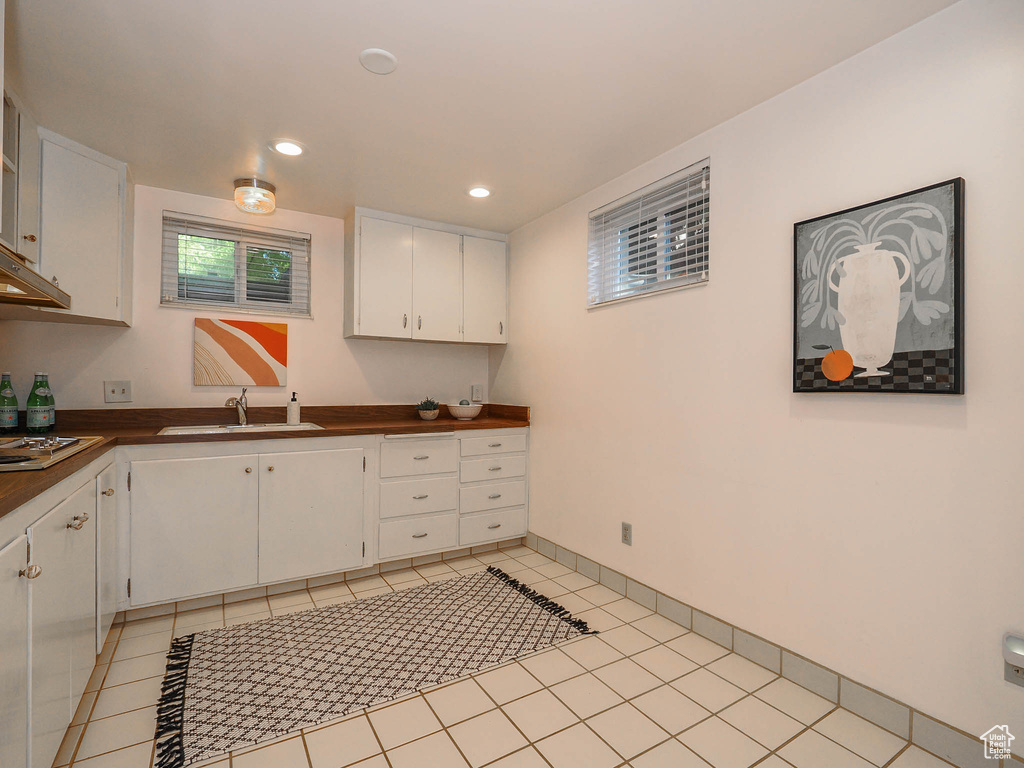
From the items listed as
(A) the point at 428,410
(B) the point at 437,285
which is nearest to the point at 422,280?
(B) the point at 437,285

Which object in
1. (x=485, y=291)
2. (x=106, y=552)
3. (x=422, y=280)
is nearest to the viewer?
(x=106, y=552)

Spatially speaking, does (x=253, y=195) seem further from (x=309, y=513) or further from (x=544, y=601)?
(x=544, y=601)

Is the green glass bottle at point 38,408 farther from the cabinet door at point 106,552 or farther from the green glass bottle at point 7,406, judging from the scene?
the cabinet door at point 106,552

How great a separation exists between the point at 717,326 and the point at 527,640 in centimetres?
166

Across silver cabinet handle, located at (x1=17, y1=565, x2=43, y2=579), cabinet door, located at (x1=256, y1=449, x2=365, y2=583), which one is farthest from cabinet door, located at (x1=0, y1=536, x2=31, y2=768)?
cabinet door, located at (x1=256, y1=449, x2=365, y2=583)

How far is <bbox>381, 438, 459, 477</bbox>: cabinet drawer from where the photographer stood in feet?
10.0

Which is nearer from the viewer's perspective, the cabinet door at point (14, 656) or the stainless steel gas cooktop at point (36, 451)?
the cabinet door at point (14, 656)

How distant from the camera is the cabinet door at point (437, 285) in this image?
352 centimetres

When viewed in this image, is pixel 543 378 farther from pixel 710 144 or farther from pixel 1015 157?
pixel 1015 157

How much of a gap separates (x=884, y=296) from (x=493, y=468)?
2.38m

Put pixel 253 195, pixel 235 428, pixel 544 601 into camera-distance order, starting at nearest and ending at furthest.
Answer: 1. pixel 544 601
2. pixel 253 195
3. pixel 235 428

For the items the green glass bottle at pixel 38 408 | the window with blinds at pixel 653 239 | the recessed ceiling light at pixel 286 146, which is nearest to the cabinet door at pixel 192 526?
the green glass bottle at pixel 38 408

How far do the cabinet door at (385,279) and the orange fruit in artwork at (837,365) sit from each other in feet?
8.18

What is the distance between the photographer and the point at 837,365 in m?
1.81
